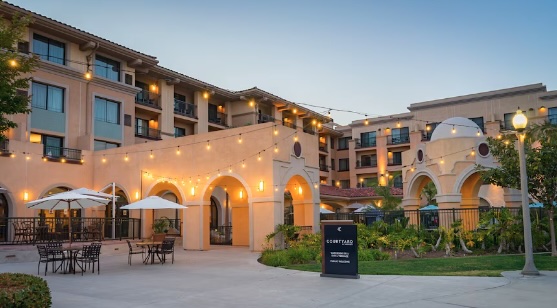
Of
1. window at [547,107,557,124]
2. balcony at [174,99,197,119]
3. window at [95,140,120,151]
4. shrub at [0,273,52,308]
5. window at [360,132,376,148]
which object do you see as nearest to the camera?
shrub at [0,273,52,308]

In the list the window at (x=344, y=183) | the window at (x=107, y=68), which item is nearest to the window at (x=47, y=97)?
the window at (x=107, y=68)

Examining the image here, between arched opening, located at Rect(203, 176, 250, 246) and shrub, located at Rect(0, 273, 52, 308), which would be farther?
arched opening, located at Rect(203, 176, 250, 246)

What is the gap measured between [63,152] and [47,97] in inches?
132

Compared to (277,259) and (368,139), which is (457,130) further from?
(368,139)

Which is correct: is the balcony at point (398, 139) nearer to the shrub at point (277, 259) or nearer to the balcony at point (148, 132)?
the balcony at point (148, 132)

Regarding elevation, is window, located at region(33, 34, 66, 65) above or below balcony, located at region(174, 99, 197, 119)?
above

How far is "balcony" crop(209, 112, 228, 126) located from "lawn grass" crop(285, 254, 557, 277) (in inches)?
1109

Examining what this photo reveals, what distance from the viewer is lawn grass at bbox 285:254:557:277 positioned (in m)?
13.3

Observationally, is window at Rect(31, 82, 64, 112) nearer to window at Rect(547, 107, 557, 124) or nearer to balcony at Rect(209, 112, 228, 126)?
balcony at Rect(209, 112, 228, 126)

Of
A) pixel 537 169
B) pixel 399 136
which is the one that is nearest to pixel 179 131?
pixel 399 136

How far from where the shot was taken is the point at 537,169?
54.8 ft

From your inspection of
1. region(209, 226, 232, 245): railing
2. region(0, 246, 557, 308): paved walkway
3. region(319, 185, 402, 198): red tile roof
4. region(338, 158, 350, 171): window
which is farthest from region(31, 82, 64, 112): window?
region(338, 158, 350, 171): window

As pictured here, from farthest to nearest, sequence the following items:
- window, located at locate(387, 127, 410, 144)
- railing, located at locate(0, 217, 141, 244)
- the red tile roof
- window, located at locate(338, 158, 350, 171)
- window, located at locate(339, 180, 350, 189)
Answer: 1. window, located at locate(338, 158, 350, 171)
2. window, located at locate(339, 180, 350, 189)
3. window, located at locate(387, 127, 410, 144)
4. the red tile roof
5. railing, located at locate(0, 217, 141, 244)

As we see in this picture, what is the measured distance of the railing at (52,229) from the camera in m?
22.2
